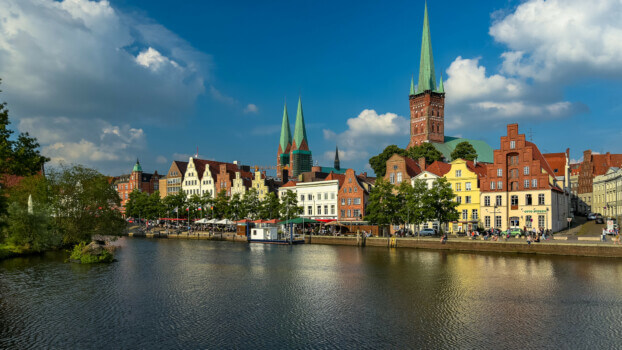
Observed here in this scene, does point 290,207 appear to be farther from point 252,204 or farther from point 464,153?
point 464,153

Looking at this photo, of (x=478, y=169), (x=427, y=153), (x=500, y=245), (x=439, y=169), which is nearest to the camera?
(x=500, y=245)

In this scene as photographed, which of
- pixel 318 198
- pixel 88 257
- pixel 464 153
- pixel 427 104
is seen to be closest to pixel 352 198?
pixel 318 198

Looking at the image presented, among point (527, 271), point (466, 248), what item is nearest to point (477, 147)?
point (466, 248)

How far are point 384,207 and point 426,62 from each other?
4478 inches

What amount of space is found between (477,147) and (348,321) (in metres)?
140

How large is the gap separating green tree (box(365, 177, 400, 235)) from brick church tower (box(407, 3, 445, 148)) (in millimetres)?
98952

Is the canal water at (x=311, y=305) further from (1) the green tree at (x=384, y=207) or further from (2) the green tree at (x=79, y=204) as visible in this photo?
(1) the green tree at (x=384, y=207)

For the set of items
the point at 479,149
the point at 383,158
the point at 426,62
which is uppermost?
the point at 426,62

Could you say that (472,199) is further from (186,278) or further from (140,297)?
(140,297)

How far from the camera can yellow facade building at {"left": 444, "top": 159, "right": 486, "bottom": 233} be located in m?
85.4

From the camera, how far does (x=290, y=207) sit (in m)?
102

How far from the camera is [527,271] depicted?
45.5 meters

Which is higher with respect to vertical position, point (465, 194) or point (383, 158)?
point (383, 158)

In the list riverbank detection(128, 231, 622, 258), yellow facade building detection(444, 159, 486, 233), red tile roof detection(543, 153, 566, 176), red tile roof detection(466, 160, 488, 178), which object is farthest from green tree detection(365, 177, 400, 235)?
red tile roof detection(543, 153, 566, 176)
